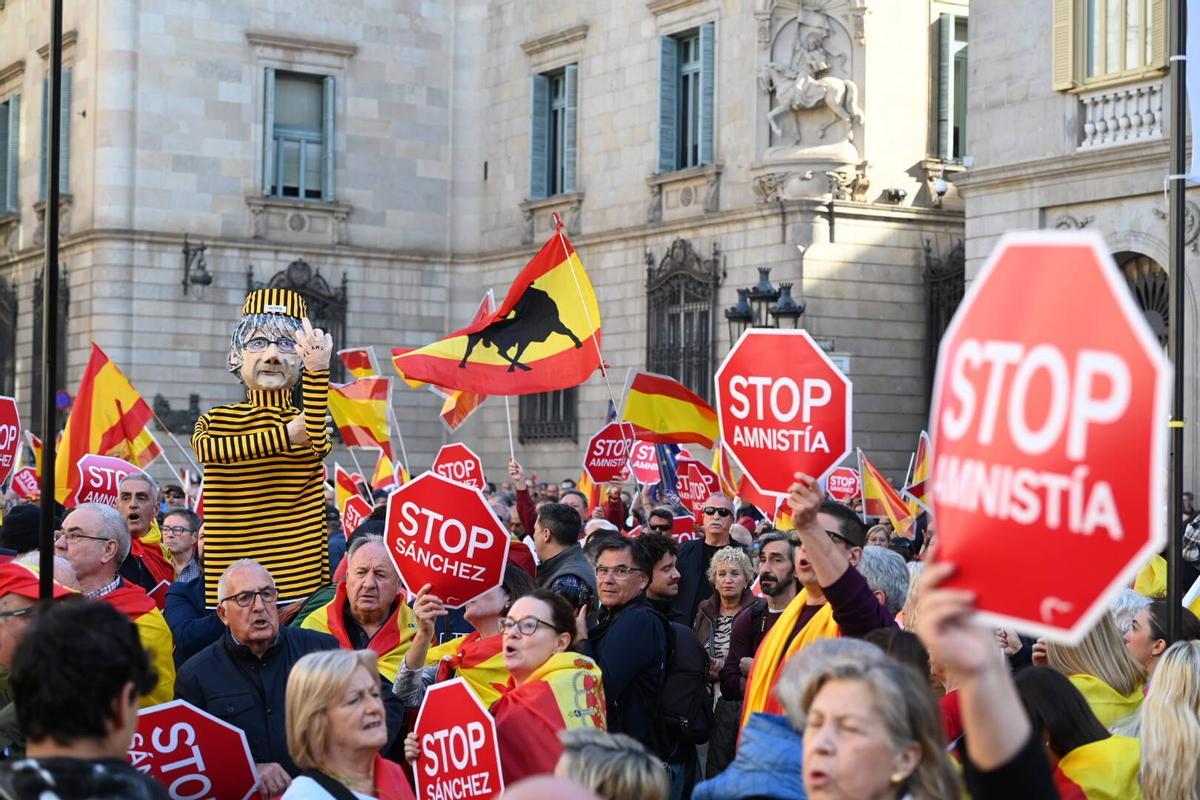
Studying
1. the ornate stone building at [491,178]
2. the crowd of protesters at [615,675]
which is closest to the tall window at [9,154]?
the ornate stone building at [491,178]

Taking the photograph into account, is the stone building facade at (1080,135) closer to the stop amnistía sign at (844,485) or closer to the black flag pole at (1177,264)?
the stop amnistía sign at (844,485)

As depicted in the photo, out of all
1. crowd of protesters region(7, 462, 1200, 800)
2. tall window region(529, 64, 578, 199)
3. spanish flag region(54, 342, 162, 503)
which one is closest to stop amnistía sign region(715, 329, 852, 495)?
crowd of protesters region(7, 462, 1200, 800)

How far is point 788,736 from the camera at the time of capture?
4379 millimetres

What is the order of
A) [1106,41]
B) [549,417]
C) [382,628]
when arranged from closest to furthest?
[382,628] → [1106,41] → [549,417]

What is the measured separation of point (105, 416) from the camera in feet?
52.2

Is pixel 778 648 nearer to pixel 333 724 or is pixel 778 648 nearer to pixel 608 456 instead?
pixel 333 724

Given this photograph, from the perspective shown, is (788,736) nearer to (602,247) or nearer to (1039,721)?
(1039,721)

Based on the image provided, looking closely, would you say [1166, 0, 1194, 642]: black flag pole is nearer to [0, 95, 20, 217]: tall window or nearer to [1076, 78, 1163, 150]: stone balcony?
[1076, 78, 1163, 150]: stone balcony

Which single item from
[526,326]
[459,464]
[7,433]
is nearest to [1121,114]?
[459,464]

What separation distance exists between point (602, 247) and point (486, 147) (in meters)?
4.60

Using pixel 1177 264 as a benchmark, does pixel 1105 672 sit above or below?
below

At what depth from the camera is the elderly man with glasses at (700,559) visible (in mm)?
10820

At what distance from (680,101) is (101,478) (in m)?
18.1

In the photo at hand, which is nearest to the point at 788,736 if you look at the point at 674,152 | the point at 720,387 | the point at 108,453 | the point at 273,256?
the point at 720,387
